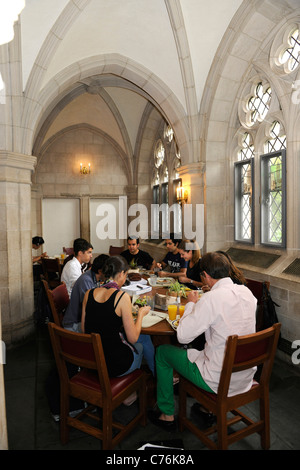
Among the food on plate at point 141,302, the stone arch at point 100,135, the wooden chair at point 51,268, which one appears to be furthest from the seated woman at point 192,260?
the stone arch at point 100,135

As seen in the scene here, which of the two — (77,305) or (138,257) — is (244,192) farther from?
(77,305)

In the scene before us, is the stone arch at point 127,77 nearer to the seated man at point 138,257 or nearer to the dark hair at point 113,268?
the seated man at point 138,257

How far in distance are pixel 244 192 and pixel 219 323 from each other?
3282 millimetres

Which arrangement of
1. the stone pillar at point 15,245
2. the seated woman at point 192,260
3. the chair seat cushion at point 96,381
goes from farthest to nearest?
the seated woman at point 192,260 < the stone pillar at point 15,245 < the chair seat cushion at point 96,381

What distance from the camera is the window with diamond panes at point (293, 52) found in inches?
139

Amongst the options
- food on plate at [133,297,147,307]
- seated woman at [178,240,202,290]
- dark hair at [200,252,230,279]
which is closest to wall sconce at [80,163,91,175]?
seated woman at [178,240,202,290]

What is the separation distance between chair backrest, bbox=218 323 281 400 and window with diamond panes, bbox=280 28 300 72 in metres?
3.29

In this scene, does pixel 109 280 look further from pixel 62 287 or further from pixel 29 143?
pixel 29 143

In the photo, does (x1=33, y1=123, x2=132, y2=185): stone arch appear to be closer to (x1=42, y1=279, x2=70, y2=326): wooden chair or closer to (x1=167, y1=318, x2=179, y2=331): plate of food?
(x1=42, y1=279, x2=70, y2=326): wooden chair

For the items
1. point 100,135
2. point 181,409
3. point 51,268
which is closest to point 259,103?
point 181,409

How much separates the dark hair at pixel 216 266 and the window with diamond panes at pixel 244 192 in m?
2.55

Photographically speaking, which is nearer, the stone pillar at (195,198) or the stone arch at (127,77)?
the stone arch at (127,77)

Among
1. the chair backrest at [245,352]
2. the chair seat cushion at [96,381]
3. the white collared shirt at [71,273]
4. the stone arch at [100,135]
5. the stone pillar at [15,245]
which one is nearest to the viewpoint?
the chair backrest at [245,352]
